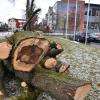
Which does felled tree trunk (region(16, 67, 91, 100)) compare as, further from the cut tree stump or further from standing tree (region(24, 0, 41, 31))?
standing tree (region(24, 0, 41, 31))

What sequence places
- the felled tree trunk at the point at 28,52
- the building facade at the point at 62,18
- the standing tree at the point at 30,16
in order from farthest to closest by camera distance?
the building facade at the point at 62,18 < the standing tree at the point at 30,16 < the felled tree trunk at the point at 28,52

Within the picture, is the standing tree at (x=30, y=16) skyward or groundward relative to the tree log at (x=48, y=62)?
skyward

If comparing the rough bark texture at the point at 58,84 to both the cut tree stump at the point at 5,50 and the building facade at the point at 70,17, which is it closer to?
the cut tree stump at the point at 5,50

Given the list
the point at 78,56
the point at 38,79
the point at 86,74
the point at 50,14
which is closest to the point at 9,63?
the point at 38,79

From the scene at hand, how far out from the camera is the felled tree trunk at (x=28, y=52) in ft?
20.0

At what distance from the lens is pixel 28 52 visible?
6164mm

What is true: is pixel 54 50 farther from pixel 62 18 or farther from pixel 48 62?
pixel 62 18

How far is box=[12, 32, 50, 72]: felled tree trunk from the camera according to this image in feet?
20.0

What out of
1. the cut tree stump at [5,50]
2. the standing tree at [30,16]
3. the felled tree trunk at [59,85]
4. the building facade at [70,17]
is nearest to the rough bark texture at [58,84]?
the felled tree trunk at [59,85]

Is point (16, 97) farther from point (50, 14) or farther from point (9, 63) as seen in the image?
point (50, 14)

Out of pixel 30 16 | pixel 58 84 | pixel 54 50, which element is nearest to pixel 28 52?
pixel 58 84

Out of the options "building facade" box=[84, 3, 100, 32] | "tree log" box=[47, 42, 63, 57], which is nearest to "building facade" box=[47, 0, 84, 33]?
"building facade" box=[84, 3, 100, 32]

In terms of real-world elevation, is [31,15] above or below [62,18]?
above

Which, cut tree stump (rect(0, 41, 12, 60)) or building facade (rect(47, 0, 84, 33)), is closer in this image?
cut tree stump (rect(0, 41, 12, 60))
